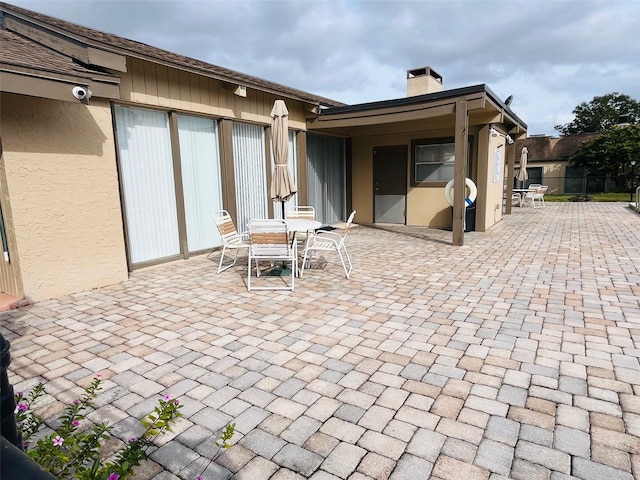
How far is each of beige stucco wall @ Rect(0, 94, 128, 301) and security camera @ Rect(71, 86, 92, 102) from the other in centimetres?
43

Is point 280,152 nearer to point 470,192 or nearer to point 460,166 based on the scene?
point 460,166

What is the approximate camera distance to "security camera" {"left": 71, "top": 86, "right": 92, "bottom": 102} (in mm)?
4145

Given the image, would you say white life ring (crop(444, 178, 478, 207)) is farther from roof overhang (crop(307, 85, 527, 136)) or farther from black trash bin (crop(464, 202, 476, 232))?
roof overhang (crop(307, 85, 527, 136))

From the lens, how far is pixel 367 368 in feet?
9.27

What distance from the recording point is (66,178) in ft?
14.9

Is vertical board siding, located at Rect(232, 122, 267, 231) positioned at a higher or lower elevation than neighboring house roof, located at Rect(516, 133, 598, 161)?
lower

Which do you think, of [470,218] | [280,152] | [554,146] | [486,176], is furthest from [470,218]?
[554,146]

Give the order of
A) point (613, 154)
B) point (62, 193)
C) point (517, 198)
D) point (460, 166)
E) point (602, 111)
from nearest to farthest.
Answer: point (62, 193), point (460, 166), point (517, 198), point (613, 154), point (602, 111)

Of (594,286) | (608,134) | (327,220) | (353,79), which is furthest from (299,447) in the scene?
(608,134)

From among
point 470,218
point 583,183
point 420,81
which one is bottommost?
point 470,218

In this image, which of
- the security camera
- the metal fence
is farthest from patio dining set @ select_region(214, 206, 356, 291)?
the metal fence

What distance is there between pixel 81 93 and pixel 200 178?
2.49 m

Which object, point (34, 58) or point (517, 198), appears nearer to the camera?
point (34, 58)

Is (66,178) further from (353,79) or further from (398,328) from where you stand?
(353,79)
